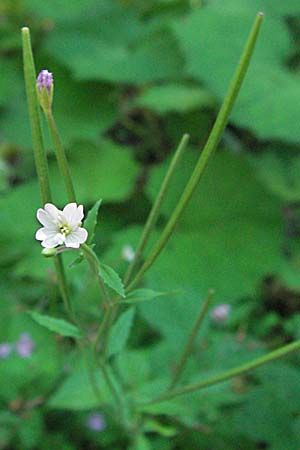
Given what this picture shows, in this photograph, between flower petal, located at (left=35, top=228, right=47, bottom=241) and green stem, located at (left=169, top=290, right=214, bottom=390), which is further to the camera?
green stem, located at (left=169, top=290, right=214, bottom=390)

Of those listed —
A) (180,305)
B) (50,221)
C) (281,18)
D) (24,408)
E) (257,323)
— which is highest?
(50,221)

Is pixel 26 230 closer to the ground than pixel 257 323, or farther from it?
farther from it

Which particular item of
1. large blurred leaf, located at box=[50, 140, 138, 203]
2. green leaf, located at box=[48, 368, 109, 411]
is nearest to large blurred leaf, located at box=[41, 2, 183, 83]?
large blurred leaf, located at box=[50, 140, 138, 203]

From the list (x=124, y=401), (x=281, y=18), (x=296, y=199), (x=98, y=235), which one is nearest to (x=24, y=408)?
(x=124, y=401)

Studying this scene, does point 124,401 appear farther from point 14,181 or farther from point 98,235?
point 14,181

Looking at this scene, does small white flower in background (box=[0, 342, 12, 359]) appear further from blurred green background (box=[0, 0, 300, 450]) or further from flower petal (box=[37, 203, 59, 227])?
flower petal (box=[37, 203, 59, 227])
